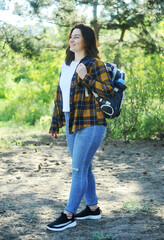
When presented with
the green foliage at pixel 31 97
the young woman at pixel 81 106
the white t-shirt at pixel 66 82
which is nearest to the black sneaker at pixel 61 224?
the young woman at pixel 81 106

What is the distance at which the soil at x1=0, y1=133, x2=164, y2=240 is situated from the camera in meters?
3.03

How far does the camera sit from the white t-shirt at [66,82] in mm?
2963

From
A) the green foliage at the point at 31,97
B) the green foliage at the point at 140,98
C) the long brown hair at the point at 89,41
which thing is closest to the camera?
the long brown hair at the point at 89,41

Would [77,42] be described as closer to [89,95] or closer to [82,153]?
[89,95]

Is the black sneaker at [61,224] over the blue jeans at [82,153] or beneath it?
beneath

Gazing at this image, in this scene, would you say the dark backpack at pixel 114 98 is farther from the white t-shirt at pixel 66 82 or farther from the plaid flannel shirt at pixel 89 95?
the white t-shirt at pixel 66 82

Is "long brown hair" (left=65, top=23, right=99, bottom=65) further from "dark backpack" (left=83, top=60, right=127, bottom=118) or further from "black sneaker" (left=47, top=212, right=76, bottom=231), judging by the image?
"black sneaker" (left=47, top=212, right=76, bottom=231)

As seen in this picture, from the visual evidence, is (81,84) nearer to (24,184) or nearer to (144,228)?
(144,228)

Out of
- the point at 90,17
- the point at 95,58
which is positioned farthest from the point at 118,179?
the point at 90,17

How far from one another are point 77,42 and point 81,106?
0.56 metres

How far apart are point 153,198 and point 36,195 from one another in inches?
55.4

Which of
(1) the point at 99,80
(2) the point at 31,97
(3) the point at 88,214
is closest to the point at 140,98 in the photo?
(3) the point at 88,214

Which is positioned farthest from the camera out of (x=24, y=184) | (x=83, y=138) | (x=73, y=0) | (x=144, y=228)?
(x=73, y=0)

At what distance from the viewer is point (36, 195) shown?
13.8 feet
